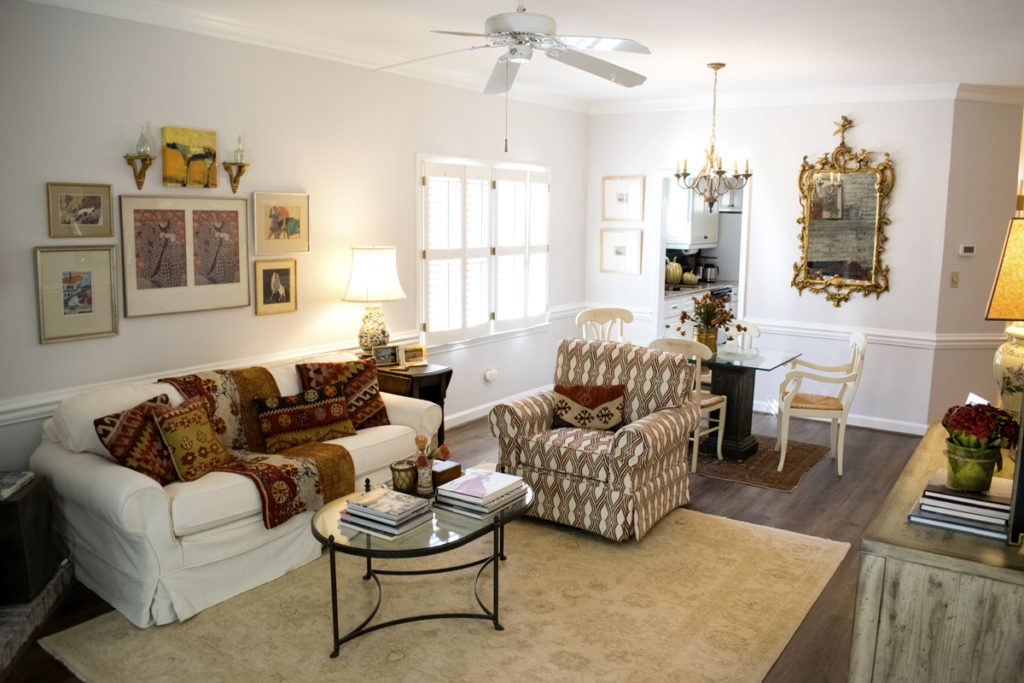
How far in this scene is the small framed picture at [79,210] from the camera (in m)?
3.82

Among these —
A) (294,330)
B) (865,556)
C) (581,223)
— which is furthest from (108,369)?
(581,223)

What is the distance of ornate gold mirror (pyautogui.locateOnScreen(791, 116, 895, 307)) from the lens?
20.9 feet

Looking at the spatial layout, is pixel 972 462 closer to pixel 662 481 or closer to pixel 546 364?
pixel 662 481

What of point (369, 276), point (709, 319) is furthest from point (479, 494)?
point (709, 319)

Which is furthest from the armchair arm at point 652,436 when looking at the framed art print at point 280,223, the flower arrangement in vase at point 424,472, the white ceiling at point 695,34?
the framed art print at point 280,223

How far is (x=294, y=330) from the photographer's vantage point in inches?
199

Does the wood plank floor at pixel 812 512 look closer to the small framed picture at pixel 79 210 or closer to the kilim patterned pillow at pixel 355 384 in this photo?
the kilim patterned pillow at pixel 355 384

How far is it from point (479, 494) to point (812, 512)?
7.91 feet

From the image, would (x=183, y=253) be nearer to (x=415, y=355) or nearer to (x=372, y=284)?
(x=372, y=284)

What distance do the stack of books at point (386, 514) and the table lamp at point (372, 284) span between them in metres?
2.04

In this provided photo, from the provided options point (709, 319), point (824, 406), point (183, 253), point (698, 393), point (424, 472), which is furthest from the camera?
point (709, 319)

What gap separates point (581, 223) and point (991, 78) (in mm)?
3491

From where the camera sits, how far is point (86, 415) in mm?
3668

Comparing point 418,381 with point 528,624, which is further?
point 418,381
